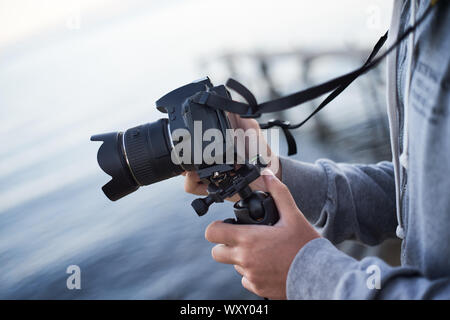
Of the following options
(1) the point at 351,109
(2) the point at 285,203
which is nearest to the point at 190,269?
(2) the point at 285,203

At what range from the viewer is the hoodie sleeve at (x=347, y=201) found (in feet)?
3.40

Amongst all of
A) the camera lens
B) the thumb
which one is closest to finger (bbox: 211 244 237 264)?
the thumb

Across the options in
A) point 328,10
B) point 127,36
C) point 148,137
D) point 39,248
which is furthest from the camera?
point 127,36

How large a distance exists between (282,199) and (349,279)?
0.69 feet

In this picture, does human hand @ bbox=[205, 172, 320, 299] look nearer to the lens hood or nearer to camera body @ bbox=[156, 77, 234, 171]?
camera body @ bbox=[156, 77, 234, 171]

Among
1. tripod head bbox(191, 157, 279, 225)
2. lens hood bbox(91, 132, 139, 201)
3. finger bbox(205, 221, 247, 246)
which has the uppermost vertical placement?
lens hood bbox(91, 132, 139, 201)

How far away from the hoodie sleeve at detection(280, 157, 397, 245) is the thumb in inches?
8.6

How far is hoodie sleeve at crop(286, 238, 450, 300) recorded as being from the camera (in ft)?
2.07

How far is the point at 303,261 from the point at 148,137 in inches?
18.0

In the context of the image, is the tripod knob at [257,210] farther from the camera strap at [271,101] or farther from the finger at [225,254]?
the camera strap at [271,101]

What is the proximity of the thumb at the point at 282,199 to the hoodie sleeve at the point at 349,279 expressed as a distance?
74 millimetres

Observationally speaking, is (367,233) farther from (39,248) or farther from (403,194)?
(39,248)

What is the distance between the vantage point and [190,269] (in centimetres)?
212

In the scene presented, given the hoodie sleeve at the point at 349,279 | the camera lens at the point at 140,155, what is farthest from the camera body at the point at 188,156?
the hoodie sleeve at the point at 349,279
